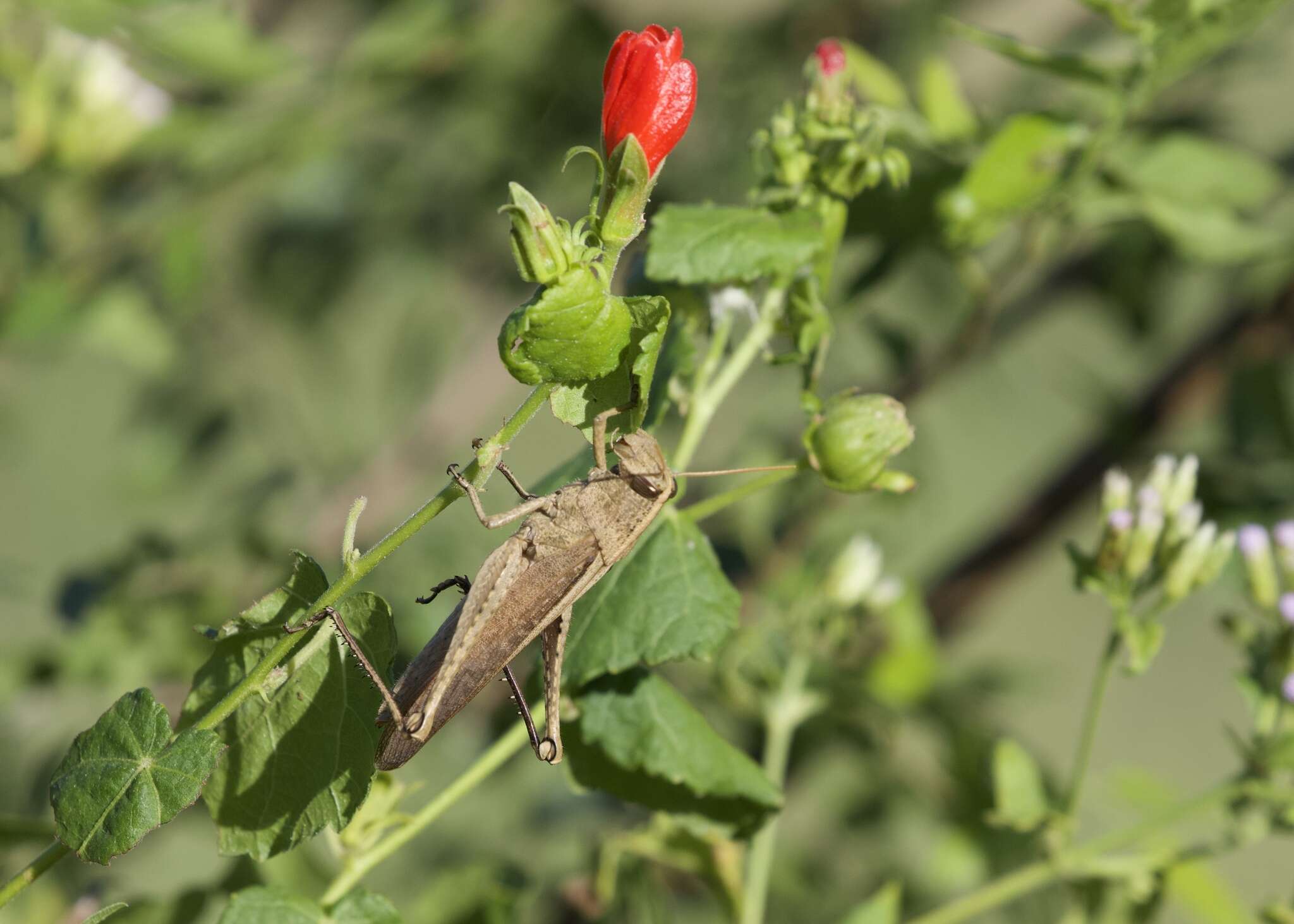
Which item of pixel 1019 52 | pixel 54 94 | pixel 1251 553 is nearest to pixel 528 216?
pixel 1019 52

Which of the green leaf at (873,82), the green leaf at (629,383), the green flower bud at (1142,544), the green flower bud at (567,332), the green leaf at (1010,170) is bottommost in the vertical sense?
the green flower bud at (1142,544)

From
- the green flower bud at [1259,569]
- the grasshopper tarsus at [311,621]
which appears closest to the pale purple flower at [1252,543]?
the green flower bud at [1259,569]

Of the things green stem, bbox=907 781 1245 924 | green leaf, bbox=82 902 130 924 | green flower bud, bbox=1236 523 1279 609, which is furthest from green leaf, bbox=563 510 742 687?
green flower bud, bbox=1236 523 1279 609

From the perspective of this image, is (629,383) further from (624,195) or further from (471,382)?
(471,382)

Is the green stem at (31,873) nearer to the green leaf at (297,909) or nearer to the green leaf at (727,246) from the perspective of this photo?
the green leaf at (297,909)

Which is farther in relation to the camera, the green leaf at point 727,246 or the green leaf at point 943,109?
the green leaf at point 943,109

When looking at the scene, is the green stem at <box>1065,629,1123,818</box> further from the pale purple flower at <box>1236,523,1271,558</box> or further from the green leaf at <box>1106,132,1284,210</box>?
the green leaf at <box>1106,132,1284,210</box>

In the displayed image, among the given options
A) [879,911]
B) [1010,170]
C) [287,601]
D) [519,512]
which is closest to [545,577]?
[519,512]

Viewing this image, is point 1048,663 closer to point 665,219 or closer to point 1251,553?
point 1251,553
